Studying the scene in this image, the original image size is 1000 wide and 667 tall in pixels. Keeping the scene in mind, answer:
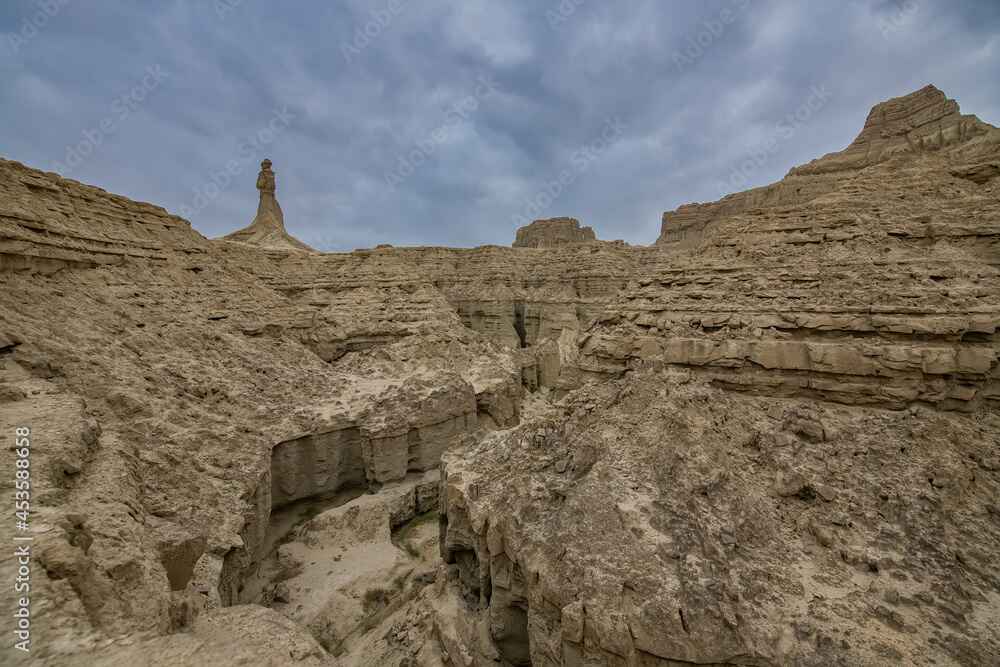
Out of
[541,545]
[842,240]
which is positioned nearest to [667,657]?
[541,545]

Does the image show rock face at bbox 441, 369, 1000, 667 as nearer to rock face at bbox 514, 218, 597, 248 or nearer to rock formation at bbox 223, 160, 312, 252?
rock formation at bbox 223, 160, 312, 252

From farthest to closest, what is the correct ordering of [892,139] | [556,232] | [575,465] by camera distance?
[556,232] < [892,139] < [575,465]

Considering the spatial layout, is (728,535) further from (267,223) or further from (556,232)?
(556,232)

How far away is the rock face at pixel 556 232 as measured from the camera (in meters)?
50.9

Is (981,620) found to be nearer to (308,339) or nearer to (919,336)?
(919,336)

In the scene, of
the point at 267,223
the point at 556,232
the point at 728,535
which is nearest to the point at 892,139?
the point at 728,535

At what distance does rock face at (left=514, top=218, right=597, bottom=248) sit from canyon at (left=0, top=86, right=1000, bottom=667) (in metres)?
36.6

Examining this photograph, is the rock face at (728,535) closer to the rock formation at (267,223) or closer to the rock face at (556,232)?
the rock formation at (267,223)

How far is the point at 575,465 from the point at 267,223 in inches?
1349

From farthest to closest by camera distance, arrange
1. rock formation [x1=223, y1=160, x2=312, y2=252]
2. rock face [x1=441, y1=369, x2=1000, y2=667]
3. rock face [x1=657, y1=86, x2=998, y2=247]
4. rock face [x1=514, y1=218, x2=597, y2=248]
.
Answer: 1. rock face [x1=514, y1=218, x2=597, y2=248]
2. rock formation [x1=223, y1=160, x2=312, y2=252]
3. rock face [x1=657, y1=86, x2=998, y2=247]
4. rock face [x1=441, y1=369, x2=1000, y2=667]

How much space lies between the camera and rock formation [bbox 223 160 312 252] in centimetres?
3181

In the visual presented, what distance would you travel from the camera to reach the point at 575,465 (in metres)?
7.00

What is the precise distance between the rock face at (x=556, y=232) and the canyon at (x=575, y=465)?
120 feet

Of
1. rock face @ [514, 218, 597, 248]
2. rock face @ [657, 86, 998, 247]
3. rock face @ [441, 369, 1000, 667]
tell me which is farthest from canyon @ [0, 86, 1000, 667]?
rock face @ [514, 218, 597, 248]
